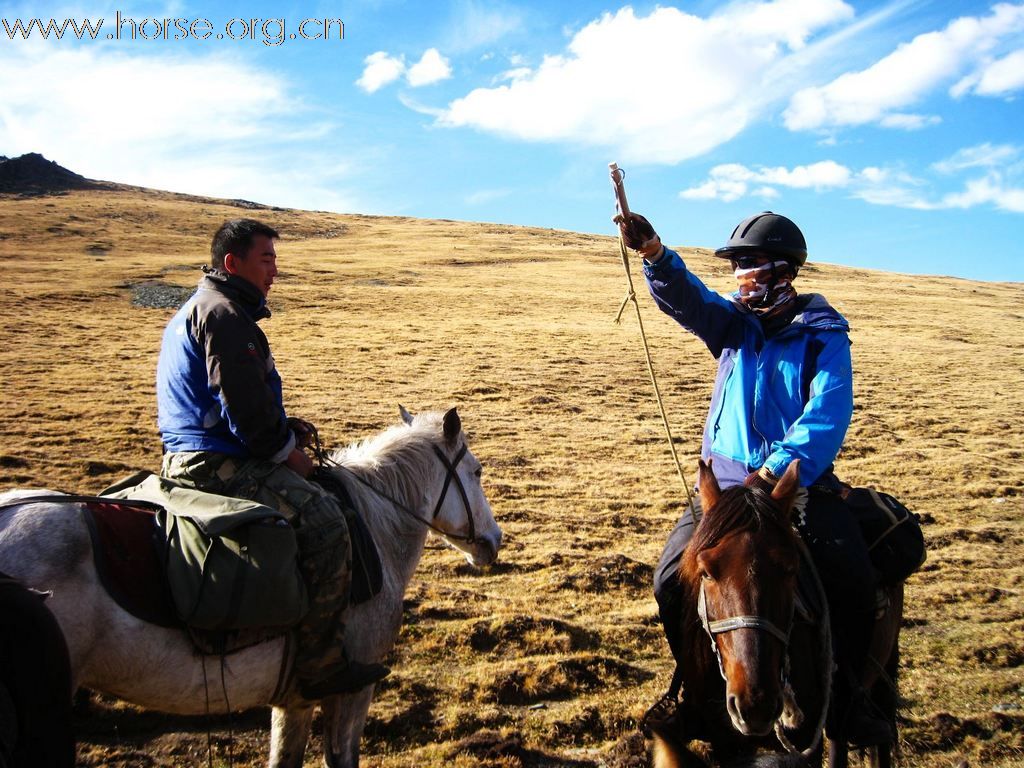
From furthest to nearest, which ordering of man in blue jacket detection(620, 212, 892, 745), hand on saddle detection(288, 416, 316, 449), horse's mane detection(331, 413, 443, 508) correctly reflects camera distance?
1. horse's mane detection(331, 413, 443, 508)
2. hand on saddle detection(288, 416, 316, 449)
3. man in blue jacket detection(620, 212, 892, 745)

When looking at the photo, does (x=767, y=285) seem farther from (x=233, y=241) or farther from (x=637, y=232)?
(x=233, y=241)

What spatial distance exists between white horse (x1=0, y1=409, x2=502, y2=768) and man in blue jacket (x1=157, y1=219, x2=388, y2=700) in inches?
8.8

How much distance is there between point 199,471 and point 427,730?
10.9 ft

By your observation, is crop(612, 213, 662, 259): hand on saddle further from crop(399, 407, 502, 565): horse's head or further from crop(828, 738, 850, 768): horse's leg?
crop(828, 738, 850, 768): horse's leg

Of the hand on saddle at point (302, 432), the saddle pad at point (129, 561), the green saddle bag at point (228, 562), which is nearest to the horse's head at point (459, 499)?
the hand on saddle at point (302, 432)

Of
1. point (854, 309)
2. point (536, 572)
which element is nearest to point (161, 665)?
point (536, 572)

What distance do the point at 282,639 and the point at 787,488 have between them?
2.70 meters

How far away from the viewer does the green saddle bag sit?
136 inches

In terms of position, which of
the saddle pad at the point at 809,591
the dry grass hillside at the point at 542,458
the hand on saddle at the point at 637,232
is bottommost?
the dry grass hillside at the point at 542,458

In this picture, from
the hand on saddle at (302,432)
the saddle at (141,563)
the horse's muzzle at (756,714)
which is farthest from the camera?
the hand on saddle at (302,432)

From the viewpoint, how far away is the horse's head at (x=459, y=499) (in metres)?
5.19

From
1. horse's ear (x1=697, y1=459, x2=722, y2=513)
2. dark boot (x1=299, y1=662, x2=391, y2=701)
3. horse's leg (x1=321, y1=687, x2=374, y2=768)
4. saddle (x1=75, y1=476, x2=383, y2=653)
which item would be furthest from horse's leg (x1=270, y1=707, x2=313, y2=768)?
horse's ear (x1=697, y1=459, x2=722, y2=513)

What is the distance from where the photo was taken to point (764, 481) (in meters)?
3.45

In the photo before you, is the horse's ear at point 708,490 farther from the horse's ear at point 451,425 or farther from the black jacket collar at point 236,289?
the black jacket collar at point 236,289
